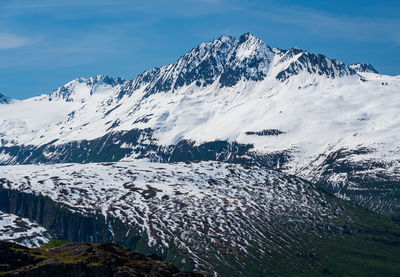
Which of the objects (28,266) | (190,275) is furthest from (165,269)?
(28,266)

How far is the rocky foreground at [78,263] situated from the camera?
154 m

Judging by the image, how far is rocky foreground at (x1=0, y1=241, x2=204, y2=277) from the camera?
505 feet

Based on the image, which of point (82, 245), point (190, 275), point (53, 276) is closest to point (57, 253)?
point (82, 245)

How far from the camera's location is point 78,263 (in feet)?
520

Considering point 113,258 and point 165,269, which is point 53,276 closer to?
point 113,258

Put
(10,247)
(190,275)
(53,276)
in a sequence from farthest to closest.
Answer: (190,275) < (10,247) < (53,276)

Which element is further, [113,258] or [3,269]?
[113,258]

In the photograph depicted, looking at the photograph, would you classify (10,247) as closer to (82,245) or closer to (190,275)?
(82,245)

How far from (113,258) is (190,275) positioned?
68.4 ft

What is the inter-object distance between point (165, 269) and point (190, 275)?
6679 mm

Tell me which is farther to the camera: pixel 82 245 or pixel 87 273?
pixel 82 245

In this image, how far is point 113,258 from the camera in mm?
168625

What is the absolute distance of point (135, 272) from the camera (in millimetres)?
164250

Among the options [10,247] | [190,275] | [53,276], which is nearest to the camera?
[53,276]
